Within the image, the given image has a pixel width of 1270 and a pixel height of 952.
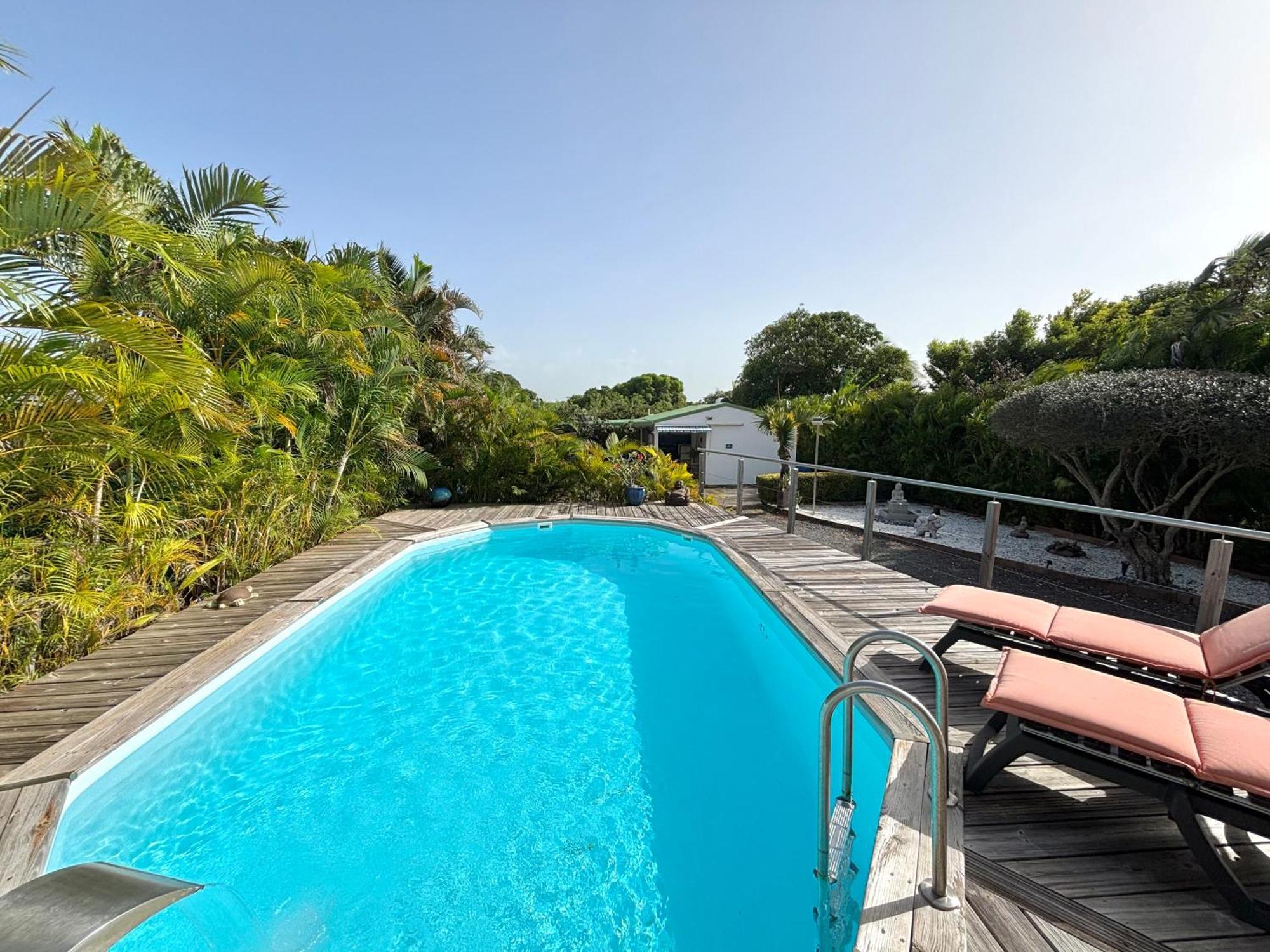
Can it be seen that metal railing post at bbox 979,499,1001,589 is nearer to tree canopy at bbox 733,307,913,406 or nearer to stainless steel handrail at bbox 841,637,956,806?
stainless steel handrail at bbox 841,637,956,806

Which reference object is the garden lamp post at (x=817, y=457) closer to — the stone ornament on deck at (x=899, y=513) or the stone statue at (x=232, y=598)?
the stone ornament on deck at (x=899, y=513)

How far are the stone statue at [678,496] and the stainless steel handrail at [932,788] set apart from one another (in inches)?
345

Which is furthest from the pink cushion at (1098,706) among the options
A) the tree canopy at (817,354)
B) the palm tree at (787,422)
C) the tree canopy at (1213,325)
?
the tree canopy at (817,354)

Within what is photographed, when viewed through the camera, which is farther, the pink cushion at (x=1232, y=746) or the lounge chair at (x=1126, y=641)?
the lounge chair at (x=1126, y=641)

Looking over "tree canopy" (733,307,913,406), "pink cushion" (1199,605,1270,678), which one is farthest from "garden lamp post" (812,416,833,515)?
"tree canopy" (733,307,913,406)

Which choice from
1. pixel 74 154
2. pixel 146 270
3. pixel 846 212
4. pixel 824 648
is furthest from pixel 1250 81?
pixel 146 270

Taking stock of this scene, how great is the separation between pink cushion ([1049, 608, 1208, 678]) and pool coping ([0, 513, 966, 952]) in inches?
42.2

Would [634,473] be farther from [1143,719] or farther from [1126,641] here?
[1143,719]

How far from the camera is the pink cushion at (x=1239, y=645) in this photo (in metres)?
2.41

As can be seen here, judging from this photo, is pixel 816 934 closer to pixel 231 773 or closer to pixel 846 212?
pixel 231 773

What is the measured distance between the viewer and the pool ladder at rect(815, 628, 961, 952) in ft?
5.01

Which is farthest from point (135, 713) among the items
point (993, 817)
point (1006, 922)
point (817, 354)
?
point (817, 354)

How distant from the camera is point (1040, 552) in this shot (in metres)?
9.67

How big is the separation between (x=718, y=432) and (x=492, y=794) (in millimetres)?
19721
